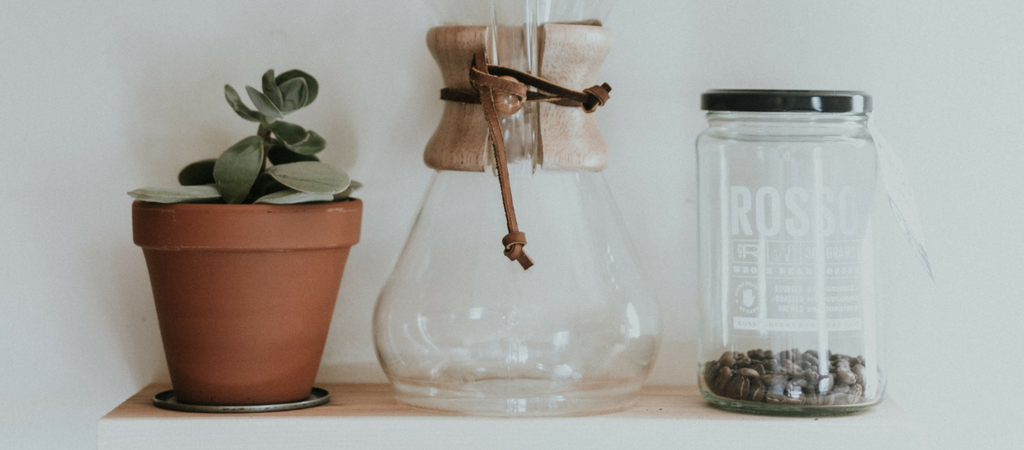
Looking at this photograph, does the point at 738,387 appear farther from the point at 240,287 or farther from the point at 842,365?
the point at 240,287

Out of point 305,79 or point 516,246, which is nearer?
point 516,246

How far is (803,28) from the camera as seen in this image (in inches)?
26.4

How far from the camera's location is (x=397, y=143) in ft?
2.23

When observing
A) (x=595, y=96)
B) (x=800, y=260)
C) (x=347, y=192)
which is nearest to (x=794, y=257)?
(x=800, y=260)

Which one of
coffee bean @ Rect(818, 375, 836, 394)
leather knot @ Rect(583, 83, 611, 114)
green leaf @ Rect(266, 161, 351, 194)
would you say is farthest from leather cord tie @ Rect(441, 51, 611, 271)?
coffee bean @ Rect(818, 375, 836, 394)

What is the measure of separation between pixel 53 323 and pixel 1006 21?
2.67 feet

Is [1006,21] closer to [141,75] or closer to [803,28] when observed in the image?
[803,28]

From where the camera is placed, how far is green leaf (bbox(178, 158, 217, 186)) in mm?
617

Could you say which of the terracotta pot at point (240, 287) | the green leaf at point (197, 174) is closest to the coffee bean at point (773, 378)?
the terracotta pot at point (240, 287)

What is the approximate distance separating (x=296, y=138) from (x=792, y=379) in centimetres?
39

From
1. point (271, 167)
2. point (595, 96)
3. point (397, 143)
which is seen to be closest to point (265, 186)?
point (271, 167)

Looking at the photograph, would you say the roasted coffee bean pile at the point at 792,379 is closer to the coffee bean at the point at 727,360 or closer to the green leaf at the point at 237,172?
the coffee bean at the point at 727,360

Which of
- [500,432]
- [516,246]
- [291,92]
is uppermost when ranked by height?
[291,92]

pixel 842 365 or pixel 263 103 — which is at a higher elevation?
pixel 263 103
